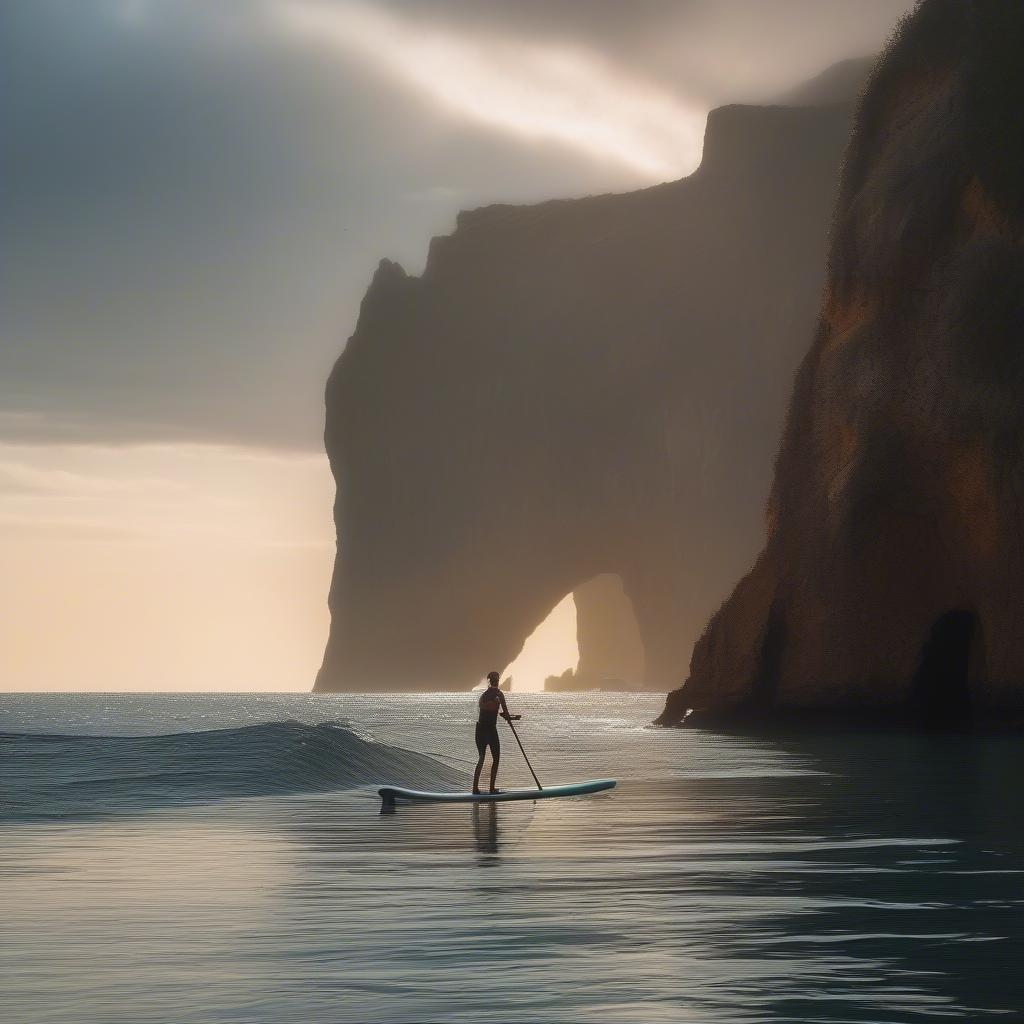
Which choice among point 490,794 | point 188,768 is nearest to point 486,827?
point 490,794

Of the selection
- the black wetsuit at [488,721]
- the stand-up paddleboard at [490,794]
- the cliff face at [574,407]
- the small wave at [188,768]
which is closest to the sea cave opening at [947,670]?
the small wave at [188,768]

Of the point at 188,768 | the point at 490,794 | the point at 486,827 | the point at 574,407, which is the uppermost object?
the point at 574,407

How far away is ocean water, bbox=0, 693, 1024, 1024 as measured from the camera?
26.1 ft

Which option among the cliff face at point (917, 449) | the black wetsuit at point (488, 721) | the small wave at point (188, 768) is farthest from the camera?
the cliff face at point (917, 449)

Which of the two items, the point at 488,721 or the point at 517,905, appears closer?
the point at 517,905

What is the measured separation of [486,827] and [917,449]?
35.2 m

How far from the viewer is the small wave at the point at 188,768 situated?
76.8 ft

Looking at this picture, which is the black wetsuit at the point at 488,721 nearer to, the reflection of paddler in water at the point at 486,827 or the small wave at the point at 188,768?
the reflection of paddler in water at the point at 486,827

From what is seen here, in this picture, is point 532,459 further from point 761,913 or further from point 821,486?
point 761,913

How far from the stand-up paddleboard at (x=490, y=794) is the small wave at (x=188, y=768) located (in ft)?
11.2

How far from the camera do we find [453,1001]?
25.8 feet

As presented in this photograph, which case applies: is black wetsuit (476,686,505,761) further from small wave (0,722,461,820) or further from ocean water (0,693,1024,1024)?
small wave (0,722,461,820)

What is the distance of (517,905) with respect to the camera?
11297mm

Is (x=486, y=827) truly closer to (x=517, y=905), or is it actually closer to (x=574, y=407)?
(x=517, y=905)
